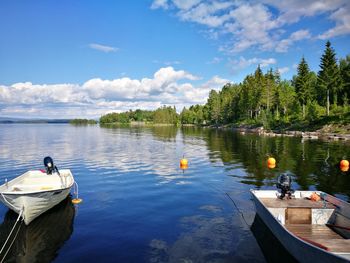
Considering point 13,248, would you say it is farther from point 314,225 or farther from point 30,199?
point 314,225

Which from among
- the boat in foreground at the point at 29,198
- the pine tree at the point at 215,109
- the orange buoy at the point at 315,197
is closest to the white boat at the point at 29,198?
the boat in foreground at the point at 29,198

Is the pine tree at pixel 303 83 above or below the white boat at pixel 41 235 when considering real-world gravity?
above

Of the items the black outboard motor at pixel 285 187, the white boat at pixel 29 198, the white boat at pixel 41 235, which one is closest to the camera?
the white boat at pixel 41 235

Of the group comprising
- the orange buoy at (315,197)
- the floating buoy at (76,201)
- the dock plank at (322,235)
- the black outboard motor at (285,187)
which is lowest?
the floating buoy at (76,201)

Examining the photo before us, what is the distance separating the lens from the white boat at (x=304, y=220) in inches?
459

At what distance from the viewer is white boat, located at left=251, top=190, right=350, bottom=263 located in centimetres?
1166

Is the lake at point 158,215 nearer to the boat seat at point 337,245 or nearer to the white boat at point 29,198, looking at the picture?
the white boat at point 29,198

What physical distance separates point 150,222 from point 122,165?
68.2ft

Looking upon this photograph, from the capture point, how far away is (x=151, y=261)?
41.0 feet

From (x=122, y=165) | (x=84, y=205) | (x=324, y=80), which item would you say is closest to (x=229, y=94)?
(x=324, y=80)

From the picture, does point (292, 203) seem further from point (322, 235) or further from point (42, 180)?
point (42, 180)

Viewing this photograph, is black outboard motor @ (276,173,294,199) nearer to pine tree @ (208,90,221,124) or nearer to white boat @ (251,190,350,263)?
white boat @ (251,190,350,263)

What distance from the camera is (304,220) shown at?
48.2 feet

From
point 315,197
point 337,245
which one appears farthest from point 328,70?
point 337,245
